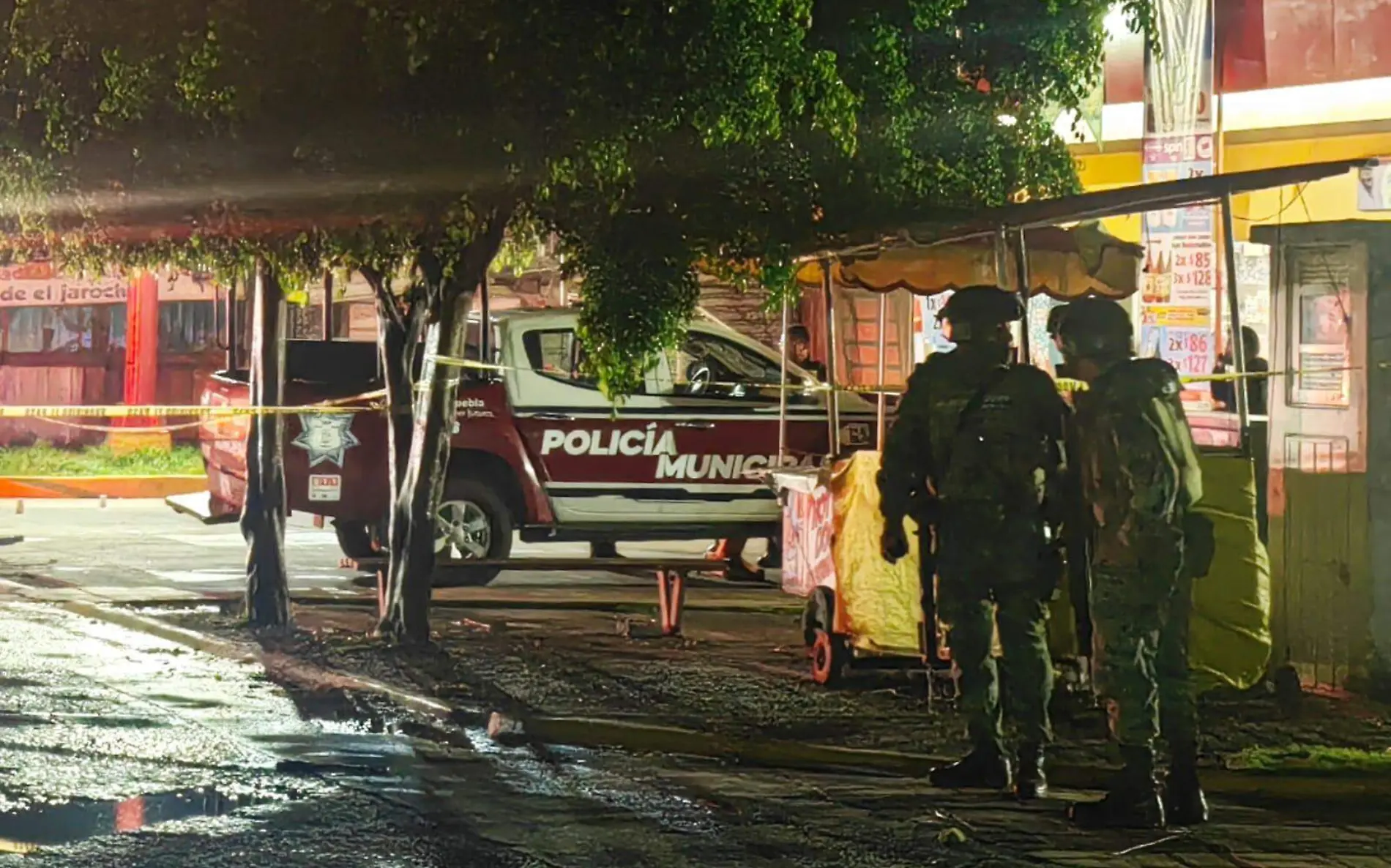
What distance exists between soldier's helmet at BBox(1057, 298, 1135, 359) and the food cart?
45.2 inches

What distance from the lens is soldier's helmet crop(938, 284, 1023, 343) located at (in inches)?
259

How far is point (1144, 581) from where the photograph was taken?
6.09m

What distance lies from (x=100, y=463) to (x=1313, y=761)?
60.7 ft

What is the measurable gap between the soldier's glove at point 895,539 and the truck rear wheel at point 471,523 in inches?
232

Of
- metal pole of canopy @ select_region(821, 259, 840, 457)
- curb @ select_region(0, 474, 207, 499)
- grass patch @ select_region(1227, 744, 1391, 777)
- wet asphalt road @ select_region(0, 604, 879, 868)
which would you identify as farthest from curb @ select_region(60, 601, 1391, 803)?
curb @ select_region(0, 474, 207, 499)

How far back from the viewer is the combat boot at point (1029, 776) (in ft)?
21.2

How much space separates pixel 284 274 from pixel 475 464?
3251mm

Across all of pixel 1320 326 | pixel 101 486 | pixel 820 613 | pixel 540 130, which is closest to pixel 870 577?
pixel 820 613

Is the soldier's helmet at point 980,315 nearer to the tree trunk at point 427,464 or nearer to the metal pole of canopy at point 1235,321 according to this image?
the metal pole of canopy at point 1235,321

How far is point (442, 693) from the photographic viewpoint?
8.25m

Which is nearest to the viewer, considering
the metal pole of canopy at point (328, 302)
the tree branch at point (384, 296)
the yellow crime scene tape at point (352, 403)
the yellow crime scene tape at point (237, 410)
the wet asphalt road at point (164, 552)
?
the yellow crime scene tape at point (352, 403)

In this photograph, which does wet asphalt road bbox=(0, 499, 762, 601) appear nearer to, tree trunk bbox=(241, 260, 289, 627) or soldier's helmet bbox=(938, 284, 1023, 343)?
tree trunk bbox=(241, 260, 289, 627)

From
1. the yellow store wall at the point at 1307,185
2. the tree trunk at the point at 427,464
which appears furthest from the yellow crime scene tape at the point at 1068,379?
the yellow store wall at the point at 1307,185

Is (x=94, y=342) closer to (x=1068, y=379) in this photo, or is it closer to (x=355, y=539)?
(x=355, y=539)
